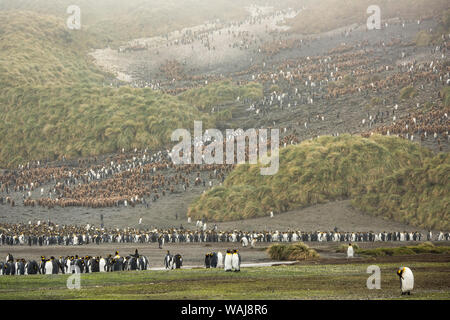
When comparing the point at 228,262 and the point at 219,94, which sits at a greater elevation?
the point at 219,94

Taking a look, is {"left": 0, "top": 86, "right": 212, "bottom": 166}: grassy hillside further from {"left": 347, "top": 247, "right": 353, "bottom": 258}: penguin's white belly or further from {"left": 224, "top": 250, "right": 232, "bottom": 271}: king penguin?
{"left": 224, "top": 250, "right": 232, "bottom": 271}: king penguin

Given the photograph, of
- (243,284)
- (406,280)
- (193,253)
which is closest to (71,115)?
(193,253)

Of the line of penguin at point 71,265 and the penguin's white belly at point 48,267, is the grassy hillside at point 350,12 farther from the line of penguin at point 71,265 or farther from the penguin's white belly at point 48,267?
the penguin's white belly at point 48,267

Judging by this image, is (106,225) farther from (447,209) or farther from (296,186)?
(447,209)

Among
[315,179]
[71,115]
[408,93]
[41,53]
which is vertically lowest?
[315,179]

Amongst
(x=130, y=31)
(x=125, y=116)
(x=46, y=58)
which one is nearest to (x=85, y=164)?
(x=125, y=116)

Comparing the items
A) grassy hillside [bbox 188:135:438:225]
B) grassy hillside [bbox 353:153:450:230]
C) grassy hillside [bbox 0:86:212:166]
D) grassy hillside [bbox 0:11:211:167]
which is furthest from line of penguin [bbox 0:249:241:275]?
grassy hillside [bbox 0:11:211:167]

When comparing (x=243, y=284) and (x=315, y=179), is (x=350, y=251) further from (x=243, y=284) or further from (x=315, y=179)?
(x=315, y=179)
